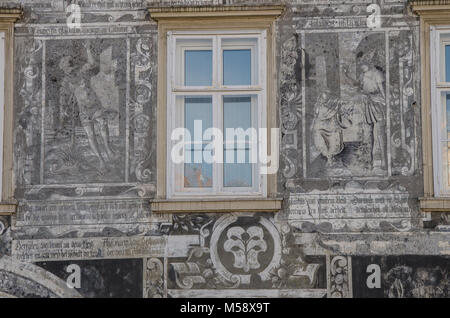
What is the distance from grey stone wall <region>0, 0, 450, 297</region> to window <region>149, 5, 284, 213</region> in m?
0.15

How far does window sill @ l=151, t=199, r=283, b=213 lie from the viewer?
42.3 ft

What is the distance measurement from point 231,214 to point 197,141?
960 millimetres

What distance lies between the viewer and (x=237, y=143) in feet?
43.7

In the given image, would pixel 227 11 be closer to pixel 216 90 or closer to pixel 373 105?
pixel 216 90

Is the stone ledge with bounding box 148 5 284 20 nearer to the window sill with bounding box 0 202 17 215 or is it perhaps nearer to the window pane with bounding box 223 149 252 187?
the window pane with bounding box 223 149 252 187

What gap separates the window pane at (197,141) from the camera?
13266mm

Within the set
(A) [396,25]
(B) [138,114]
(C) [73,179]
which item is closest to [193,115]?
(B) [138,114]

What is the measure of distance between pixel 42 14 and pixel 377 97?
3.94 m

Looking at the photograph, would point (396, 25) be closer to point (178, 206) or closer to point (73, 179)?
point (178, 206)

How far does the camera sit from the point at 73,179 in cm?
1323

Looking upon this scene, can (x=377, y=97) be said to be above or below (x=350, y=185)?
above

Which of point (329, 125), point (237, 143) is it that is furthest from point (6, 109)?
point (329, 125)

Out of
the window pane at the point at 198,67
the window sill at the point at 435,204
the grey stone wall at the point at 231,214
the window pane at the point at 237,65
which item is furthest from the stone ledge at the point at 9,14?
the window sill at the point at 435,204
